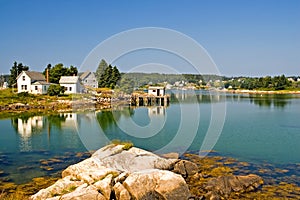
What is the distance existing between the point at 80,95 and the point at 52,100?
758 cm

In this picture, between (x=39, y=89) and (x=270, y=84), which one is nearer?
(x=39, y=89)

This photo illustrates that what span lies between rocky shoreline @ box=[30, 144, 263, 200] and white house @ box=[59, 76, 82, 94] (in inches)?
1606

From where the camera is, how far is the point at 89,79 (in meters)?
62.6

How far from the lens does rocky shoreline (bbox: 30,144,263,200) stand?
10438 millimetres

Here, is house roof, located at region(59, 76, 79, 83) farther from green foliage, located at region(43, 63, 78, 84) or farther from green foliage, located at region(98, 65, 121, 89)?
green foliage, located at region(98, 65, 121, 89)

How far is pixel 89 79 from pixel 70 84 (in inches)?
367

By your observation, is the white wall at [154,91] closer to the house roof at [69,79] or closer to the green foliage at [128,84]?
the green foliage at [128,84]

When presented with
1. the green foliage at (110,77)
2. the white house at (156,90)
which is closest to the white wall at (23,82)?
the green foliage at (110,77)

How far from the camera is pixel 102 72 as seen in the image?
215ft

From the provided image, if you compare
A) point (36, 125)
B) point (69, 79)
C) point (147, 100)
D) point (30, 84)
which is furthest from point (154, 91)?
point (36, 125)

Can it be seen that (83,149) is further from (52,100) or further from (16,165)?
(52,100)

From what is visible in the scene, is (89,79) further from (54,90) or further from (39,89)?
(54,90)

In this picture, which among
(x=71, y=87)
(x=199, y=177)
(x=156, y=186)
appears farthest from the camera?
(x=71, y=87)

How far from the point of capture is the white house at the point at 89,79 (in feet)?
197
